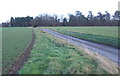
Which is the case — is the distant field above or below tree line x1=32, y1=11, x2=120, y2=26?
below

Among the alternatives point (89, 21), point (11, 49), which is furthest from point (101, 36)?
point (89, 21)

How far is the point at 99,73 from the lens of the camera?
7371 millimetres

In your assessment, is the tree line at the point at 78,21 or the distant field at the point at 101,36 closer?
the distant field at the point at 101,36

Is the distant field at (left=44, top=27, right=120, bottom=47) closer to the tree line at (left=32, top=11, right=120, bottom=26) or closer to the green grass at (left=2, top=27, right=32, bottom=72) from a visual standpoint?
the green grass at (left=2, top=27, right=32, bottom=72)

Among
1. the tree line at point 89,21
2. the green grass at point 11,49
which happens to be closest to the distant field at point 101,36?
the green grass at point 11,49

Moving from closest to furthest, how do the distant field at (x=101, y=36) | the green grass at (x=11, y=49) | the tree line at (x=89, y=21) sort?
the green grass at (x=11, y=49), the distant field at (x=101, y=36), the tree line at (x=89, y=21)

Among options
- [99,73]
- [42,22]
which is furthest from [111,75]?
[42,22]

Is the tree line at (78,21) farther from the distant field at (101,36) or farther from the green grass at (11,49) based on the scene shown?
the green grass at (11,49)

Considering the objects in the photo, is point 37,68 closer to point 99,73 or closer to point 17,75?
point 17,75

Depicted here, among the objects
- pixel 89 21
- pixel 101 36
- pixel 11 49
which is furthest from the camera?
pixel 89 21

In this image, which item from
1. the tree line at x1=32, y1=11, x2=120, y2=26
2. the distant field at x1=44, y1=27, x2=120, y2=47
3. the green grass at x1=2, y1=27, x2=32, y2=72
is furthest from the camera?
the tree line at x1=32, y1=11, x2=120, y2=26

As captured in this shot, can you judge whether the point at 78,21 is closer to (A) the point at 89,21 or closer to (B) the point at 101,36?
(A) the point at 89,21

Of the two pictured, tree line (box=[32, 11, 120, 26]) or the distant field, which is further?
tree line (box=[32, 11, 120, 26])

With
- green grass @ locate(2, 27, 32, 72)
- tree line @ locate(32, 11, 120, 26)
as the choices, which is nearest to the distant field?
green grass @ locate(2, 27, 32, 72)
